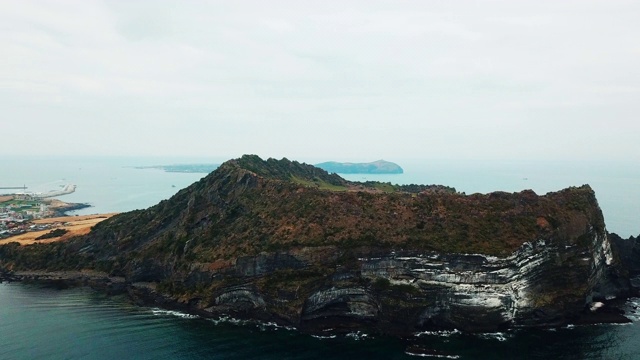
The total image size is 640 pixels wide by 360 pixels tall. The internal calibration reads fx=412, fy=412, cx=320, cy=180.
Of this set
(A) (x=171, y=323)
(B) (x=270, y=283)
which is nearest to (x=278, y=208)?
(B) (x=270, y=283)

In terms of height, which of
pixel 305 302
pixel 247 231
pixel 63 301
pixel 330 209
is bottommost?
pixel 63 301

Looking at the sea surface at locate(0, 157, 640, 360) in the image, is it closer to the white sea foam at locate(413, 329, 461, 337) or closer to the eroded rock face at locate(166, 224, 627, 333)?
the white sea foam at locate(413, 329, 461, 337)

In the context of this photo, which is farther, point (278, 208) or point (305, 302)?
point (278, 208)

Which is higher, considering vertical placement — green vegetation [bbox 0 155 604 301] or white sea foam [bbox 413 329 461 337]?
green vegetation [bbox 0 155 604 301]

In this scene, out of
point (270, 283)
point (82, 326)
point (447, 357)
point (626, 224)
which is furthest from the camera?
point (626, 224)

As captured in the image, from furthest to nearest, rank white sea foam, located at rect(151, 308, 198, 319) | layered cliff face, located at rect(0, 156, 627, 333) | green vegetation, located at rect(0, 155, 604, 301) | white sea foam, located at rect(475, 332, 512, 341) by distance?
white sea foam, located at rect(151, 308, 198, 319)
green vegetation, located at rect(0, 155, 604, 301)
layered cliff face, located at rect(0, 156, 627, 333)
white sea foam, located at rect(475, 332, 512, 341)

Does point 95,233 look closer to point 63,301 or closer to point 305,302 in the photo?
point 63,301

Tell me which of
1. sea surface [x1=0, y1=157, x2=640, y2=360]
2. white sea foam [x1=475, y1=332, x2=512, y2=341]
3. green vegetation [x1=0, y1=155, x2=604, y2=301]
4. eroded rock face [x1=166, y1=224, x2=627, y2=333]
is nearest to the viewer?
sea surface [x1=0, y1=157, x2=640, y2=360]

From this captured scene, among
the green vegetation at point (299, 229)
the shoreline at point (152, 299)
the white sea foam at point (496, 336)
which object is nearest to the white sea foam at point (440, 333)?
the shoreline at point (152, 299)

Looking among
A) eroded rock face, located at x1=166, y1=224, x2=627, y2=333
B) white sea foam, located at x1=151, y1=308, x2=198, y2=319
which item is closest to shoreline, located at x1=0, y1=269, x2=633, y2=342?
white sea foam, located at x1=151, y1=308, x2=198, y2=319
